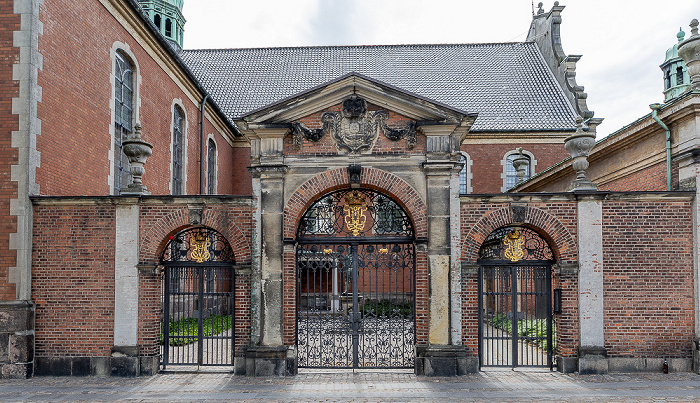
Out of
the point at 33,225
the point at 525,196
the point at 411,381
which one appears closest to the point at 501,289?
the point at 525,196

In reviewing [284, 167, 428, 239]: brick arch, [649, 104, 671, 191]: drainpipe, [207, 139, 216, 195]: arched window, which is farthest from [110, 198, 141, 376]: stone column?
[207, 139, 216, 195]: arched window

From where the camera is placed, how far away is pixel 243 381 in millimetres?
10805

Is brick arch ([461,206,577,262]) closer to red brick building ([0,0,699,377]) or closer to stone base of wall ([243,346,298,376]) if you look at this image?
red brick building ([0,0,699,377])

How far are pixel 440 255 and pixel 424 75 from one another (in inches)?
849

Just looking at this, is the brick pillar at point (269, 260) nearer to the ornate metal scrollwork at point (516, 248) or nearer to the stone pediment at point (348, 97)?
the stone pediment at point (348, 97)

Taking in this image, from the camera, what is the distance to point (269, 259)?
11.4 meters


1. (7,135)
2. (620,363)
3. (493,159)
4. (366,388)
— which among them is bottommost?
(366,388)

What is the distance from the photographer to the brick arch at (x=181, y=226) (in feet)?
37.9

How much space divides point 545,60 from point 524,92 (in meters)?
3.79

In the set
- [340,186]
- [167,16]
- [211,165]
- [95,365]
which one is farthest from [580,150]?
[167,16]

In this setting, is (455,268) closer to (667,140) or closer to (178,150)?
(667,140)

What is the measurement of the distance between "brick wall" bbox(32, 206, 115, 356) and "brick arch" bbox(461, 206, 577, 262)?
718cm

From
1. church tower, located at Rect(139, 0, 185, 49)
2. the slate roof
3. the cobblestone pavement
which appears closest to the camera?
the cobblestone pavement

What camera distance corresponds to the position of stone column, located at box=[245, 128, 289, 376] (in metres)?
11.2
